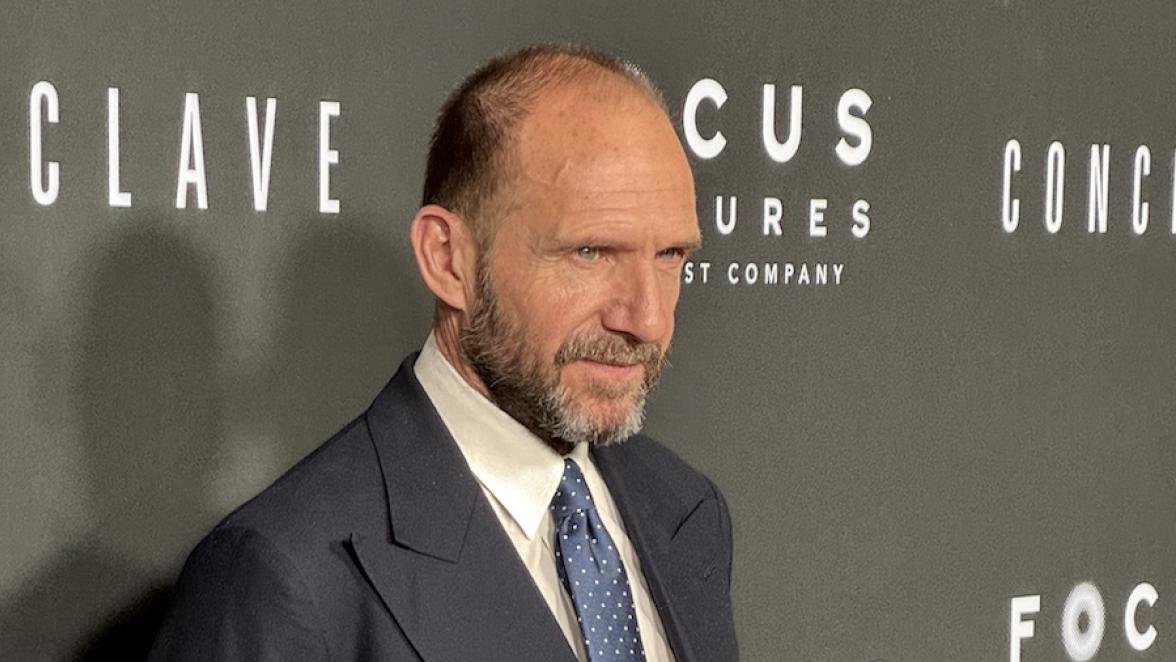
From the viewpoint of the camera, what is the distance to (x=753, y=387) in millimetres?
1852

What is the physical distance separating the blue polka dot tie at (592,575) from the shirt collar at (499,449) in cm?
2

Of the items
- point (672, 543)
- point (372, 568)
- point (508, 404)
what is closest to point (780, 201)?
point (672, 543)

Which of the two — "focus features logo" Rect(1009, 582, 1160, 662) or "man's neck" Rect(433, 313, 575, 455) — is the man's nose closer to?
"man's neck" Rect(433, 313, 575, 455)

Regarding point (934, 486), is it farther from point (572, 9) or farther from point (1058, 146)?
point (572, 9)

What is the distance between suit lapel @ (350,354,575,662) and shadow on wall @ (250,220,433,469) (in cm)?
39

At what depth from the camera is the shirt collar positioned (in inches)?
46.1

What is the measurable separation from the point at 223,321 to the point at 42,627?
273 millimetres

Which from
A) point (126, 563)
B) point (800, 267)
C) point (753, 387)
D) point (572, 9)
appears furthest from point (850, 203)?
point (126, 563)

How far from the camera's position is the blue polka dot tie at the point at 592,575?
1158 millimetres

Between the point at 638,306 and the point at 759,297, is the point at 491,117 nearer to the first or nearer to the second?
the point at 638,306

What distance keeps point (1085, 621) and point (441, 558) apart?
1.19 m

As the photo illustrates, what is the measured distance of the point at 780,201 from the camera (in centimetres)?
183

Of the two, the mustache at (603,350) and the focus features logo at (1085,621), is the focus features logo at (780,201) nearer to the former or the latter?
the focus features logo at (1085,621)

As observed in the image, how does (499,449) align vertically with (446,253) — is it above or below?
below
